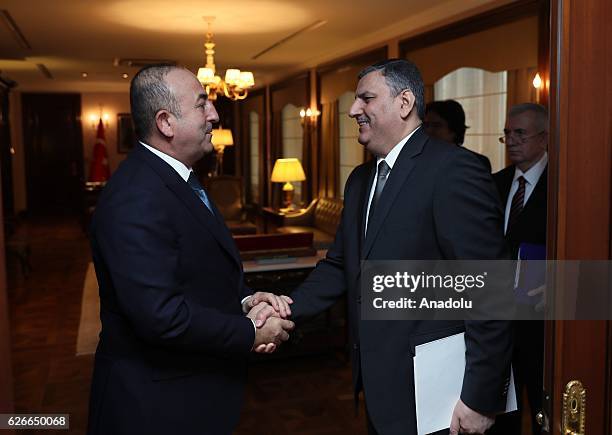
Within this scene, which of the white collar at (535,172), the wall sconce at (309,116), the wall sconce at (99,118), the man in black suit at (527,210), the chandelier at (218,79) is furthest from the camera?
the wall sconce at (99,118)

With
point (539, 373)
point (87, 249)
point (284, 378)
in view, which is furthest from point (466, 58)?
point (87, 249)

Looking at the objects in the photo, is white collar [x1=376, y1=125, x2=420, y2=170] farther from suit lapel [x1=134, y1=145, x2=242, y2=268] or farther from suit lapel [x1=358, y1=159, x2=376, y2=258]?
suit lapel [x1=134, y1=145, x2=242, y2=268]

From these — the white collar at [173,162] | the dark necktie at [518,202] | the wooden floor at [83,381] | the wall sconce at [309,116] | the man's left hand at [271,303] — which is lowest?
the wooden floor at [83,381]

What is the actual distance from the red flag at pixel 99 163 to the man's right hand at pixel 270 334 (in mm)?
11692

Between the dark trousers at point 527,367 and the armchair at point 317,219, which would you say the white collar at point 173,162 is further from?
the armchair at point 317,219

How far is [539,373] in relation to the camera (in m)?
2.44

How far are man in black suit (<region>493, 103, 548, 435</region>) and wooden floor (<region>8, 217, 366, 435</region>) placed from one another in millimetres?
1132

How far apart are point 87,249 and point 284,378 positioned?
643 centimetres

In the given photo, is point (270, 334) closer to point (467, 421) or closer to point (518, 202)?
point (467, 421)

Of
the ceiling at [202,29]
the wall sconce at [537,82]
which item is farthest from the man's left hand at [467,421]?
the ceiling at [202,29]

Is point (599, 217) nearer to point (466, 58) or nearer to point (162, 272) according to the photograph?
point (162, 272)

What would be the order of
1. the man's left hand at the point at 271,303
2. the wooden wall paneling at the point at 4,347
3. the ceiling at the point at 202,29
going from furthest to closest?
the ceiling at the point at 202,29
the man's left hand at the point at 271,303
the wooden wall paneling at the point at 4,347

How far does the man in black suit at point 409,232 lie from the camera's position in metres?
1.65

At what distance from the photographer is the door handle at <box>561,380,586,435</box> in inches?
45.9
